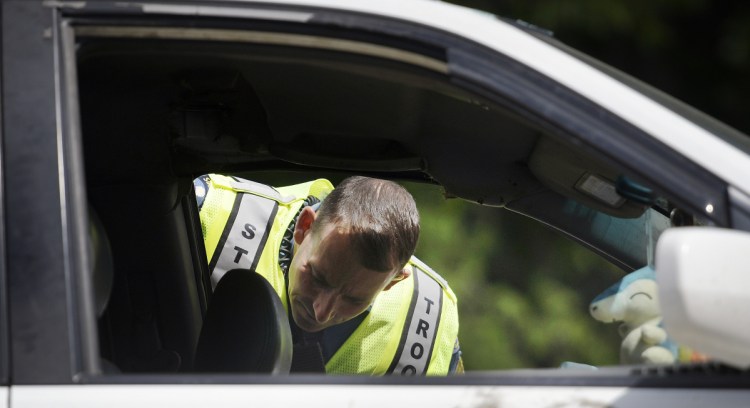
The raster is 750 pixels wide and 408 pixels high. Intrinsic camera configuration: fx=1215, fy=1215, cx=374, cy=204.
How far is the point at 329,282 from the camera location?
129 inches

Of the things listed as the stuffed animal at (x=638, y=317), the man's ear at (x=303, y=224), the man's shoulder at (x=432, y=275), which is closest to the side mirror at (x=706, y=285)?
the stuffed animal at (x=638, y=317)

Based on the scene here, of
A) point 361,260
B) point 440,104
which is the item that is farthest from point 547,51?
point 361,260

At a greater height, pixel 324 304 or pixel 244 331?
pixel 324 304

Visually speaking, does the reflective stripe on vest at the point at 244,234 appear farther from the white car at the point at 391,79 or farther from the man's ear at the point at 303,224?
the white car at the point at 391,79

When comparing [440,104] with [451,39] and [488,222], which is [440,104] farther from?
[488,222]

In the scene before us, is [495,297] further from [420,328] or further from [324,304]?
[324,304]

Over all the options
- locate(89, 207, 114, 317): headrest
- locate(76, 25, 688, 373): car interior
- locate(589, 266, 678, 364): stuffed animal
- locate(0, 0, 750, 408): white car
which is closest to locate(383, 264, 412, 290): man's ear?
locate(76, 25, 688, 373): car interior

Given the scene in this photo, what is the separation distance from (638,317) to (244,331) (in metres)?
0.87

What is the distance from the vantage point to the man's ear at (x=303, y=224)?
3.42 m

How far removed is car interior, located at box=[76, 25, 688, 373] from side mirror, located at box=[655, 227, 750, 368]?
55 cm

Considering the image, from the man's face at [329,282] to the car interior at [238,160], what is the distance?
31cm

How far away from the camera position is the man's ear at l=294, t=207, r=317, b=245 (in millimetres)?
3420

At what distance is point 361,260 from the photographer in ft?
10.6

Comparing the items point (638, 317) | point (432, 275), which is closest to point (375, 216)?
point (432, 275)
